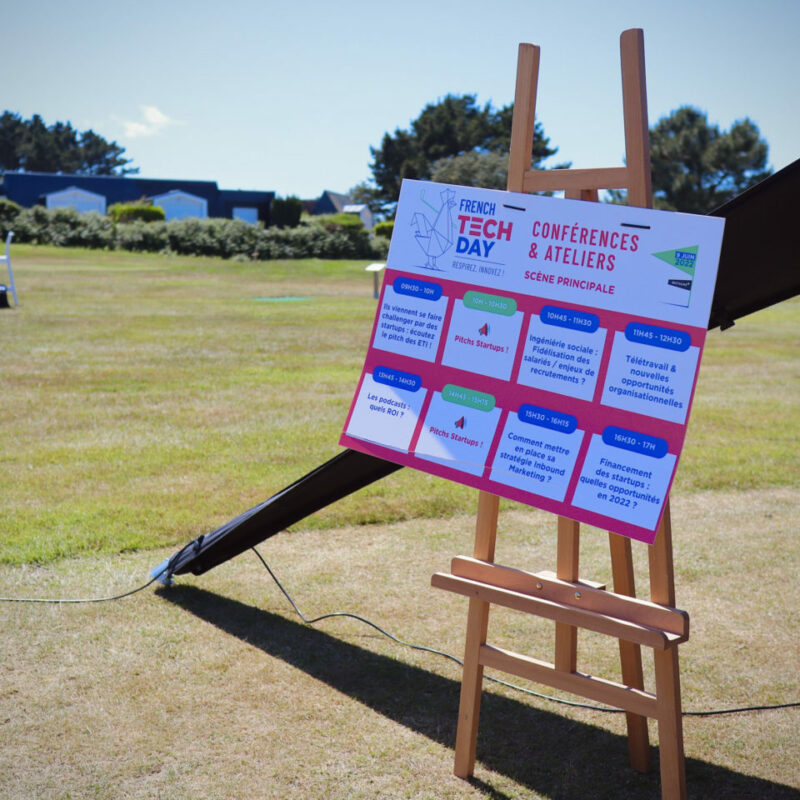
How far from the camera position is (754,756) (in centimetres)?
332

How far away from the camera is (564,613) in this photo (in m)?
2.96

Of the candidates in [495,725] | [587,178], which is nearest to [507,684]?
[495,725]

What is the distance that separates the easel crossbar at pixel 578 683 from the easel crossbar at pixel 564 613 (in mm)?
171

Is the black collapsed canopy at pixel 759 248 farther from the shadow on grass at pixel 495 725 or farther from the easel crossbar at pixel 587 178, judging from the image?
the shadow on grass at pixel 495 725

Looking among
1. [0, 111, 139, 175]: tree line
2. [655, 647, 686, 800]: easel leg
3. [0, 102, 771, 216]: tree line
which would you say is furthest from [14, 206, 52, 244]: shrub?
[0, 111, 139, 175]: tree line

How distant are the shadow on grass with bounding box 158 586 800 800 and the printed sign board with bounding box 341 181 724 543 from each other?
39.7 inches

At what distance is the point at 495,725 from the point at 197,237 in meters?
34.3

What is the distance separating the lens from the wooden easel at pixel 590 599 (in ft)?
9.04

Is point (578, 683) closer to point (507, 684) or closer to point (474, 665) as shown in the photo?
point (474, 665)

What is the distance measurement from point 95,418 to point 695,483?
17.8 ft

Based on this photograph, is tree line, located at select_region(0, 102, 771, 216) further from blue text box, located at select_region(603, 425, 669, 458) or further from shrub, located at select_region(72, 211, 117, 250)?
blue text box, located at select_region(603, 425, 669, 458)

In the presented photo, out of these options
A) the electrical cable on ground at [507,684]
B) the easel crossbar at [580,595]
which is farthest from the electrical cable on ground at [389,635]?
the easel crossbar at [580,595]

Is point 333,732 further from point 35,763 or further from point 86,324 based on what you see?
point 86,324

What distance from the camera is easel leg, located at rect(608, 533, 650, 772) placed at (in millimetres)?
3117
